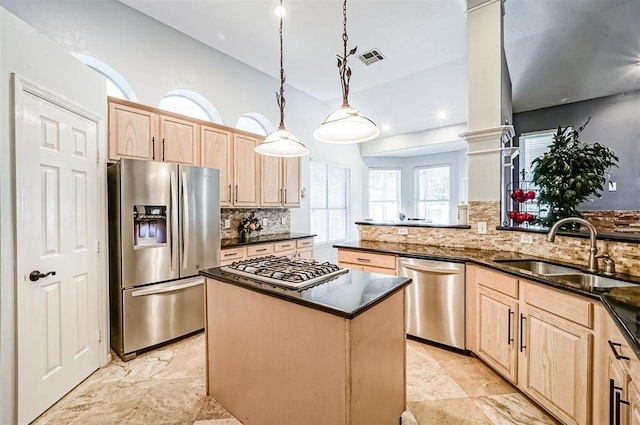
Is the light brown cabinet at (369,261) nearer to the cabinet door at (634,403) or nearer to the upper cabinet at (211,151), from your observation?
the upper cabinet at (211,151)

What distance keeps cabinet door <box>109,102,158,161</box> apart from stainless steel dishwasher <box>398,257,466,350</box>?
2815 mm

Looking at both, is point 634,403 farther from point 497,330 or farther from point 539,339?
point 497,330

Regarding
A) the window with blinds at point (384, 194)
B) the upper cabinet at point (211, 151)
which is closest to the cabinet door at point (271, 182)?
the upper cabinet at point (211, 151)

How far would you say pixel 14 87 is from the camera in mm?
1718

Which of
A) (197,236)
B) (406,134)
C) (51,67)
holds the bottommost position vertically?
(197,236)

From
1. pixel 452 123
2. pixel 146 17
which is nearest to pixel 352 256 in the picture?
pixel 146 17

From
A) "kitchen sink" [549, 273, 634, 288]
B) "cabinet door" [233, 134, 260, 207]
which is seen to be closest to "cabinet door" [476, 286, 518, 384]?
"kitchen sink" [549, 273, 634, 288]

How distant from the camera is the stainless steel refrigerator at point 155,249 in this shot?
2.54 m

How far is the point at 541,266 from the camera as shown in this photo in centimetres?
230

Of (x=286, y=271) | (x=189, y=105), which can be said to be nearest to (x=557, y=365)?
(x=286, y=271)

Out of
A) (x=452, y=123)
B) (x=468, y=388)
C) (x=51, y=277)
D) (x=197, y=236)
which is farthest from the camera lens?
(x=452, y=123)

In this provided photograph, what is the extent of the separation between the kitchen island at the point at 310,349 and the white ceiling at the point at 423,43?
295cm

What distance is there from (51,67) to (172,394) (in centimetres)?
245

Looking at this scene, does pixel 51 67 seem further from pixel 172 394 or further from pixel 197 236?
pixel 172 394
